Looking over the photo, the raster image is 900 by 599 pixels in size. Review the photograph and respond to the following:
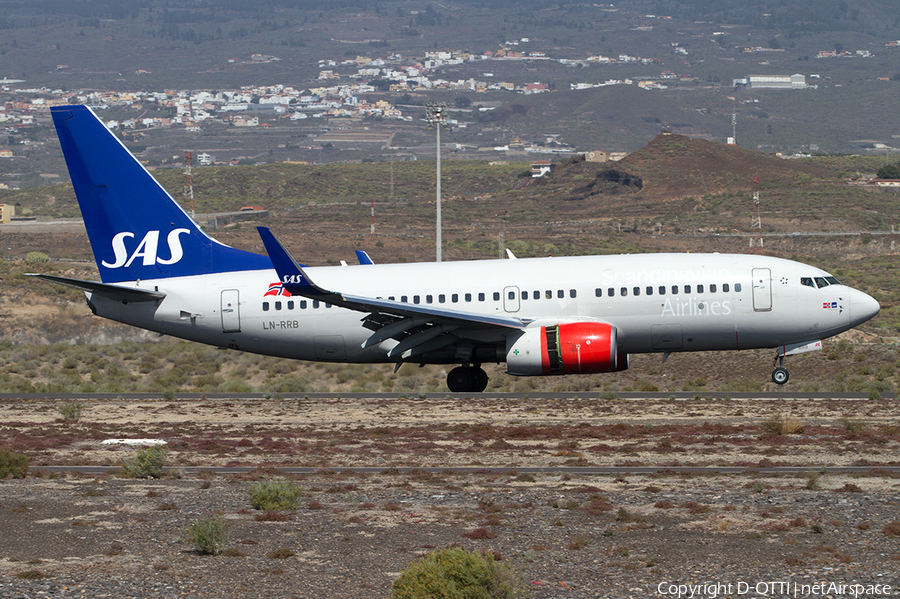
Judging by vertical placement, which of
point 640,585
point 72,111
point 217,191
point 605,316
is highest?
point 217,191

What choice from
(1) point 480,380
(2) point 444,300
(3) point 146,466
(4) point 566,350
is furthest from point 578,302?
(3) point 146,466

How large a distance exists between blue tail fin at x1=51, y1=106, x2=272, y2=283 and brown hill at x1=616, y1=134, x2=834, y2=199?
4832 inches

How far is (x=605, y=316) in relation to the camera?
30.3 m

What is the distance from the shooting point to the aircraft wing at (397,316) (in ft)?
91.1

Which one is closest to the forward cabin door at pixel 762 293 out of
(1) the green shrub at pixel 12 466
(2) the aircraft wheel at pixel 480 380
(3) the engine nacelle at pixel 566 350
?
(3) the engine nacelle at pixel 566 350

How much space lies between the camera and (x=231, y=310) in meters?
32.1

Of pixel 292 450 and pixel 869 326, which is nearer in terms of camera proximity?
pixel 292 450

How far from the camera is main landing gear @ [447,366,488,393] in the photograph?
32969 mm

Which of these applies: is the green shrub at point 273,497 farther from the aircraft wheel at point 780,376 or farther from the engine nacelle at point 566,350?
the aircraft wheel at point 780,376

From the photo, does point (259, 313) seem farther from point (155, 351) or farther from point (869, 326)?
point (869, 326)

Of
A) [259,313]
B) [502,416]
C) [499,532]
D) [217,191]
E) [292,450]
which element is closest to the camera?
[499,532]

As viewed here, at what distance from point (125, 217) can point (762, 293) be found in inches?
741

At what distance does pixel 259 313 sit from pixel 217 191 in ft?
528

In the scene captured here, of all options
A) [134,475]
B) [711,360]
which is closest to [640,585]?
[134,475]
